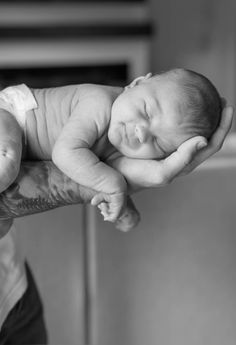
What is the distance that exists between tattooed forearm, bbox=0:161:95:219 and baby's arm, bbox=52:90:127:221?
0.18ft

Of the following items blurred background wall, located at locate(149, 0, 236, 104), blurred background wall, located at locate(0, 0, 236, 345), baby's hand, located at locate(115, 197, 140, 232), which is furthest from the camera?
blurred background wall, located at locate(149, 0, 236, 104)

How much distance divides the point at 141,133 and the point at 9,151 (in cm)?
19

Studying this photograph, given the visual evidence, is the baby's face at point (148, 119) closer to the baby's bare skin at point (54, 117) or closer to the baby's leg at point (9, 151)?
the baby's bare skin at point (54, 117)

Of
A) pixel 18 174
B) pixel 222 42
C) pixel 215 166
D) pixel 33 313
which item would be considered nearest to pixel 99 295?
pixel 33 313

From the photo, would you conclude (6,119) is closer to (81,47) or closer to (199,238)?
(199,238)

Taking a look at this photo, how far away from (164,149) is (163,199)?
0.58 m

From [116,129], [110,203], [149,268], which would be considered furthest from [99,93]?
[149,268]

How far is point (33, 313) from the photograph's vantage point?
51.1 inches

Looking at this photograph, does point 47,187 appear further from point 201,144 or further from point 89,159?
point 201,144

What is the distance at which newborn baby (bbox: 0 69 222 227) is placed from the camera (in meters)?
0.86

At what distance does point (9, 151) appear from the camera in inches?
34.2

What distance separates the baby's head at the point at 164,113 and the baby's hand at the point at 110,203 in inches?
3.2

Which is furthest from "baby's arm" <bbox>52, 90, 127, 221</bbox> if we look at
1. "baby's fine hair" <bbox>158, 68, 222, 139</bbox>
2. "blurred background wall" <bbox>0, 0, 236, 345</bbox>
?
"blurred background wall" <bbox>0, 0, 236, 345</bbox>

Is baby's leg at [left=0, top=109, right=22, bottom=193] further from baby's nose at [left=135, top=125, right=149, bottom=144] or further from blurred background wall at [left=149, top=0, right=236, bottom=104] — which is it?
blurred background wall at [left=149, top=0, right=236, bottom=104]
